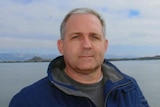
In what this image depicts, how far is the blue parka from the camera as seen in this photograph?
285 centimetres

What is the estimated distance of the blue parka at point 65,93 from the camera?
2850 millimetres

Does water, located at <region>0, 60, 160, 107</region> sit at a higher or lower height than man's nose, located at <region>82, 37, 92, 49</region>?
lower

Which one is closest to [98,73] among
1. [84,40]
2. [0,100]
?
[84,40]

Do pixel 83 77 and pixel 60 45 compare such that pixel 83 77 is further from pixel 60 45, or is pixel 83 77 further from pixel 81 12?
pixel 81 12

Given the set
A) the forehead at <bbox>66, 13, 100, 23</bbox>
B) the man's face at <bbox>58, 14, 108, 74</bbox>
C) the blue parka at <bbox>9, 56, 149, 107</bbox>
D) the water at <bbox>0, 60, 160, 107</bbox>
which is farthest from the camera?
the water at <bbox>0, 60, 160, 107</bbox>

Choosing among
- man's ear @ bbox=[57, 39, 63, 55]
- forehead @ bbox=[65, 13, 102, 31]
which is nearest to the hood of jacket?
man's ear @ bbox=[57, 39, 63, 55]

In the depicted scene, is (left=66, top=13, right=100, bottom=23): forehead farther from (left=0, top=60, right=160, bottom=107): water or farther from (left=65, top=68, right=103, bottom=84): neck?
(left=0, top=60, right=160, bottom=107): water

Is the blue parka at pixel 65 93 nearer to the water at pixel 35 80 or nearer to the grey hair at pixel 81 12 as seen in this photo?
the grey hair at pixel 81 12

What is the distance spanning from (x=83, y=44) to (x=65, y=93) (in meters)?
0.49

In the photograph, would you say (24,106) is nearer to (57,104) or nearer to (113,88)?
(57,104)

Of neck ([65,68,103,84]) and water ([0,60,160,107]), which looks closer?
neck ([65,68,103,84])

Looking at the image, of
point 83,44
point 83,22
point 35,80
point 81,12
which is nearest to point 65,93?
point 83,44

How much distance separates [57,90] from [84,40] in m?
0.54

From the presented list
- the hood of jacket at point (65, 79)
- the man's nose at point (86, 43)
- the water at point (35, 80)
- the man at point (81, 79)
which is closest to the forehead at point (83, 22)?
the man at point (81, 79)
